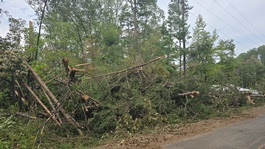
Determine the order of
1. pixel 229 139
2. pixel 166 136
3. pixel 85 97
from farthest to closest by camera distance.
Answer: pixel 85 97
pixel 166 136
pixel 229 139

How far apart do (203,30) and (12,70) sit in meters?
17.6

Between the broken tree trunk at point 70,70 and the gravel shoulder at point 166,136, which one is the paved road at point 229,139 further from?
the broken tree trunk at point 70,70

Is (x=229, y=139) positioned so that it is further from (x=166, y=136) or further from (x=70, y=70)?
(x=70, y=70)

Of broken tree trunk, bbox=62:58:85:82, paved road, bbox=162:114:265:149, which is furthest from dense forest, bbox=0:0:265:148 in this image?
paved road, bbox=162:114:265:149

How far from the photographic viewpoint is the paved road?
4.65 m

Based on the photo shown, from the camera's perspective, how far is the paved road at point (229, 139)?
183 inches

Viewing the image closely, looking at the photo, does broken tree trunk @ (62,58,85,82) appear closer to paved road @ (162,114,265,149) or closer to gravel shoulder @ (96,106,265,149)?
gravel shoulder @ (96,106,265,149)

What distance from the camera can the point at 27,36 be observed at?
9.80 metres

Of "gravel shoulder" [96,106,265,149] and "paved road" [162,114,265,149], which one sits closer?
"paved road" [162,114,265,149]

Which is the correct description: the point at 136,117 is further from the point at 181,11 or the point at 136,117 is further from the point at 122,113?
the point at 181,11

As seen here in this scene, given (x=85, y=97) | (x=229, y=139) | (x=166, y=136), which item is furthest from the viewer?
(x=85, y=97)

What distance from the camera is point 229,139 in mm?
5176

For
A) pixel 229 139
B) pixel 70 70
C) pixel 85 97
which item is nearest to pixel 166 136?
pixel 229 139

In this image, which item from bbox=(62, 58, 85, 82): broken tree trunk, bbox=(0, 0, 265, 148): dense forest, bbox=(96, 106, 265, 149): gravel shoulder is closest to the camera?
bbox=(96, 106, 265, 149): gravel shoulder
